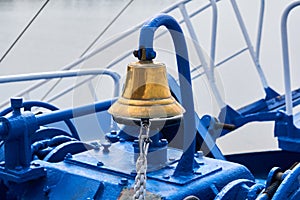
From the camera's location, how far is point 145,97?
155 centimetres

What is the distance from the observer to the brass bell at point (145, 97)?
59.8 inches

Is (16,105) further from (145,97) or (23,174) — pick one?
(145,97)

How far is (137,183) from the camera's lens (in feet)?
4.91

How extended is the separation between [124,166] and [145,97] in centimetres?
50

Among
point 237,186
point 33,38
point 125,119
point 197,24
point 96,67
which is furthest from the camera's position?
point 33,38

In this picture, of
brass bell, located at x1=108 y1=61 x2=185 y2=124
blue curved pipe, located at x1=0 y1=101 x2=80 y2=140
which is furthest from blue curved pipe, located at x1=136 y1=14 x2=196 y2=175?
blue curved pipe, located at x1=0 y1=101 x2=80 y2=140

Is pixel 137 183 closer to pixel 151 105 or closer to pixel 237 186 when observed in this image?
pixel 151 105

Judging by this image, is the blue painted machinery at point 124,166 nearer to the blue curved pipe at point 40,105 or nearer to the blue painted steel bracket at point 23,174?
the blue painted steel bracket at point 23,174

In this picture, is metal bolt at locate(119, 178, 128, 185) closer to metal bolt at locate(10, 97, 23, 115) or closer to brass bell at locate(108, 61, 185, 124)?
brass bell at locate(108, 61, 185, 124)

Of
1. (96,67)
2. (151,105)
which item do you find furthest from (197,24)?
(151,105)

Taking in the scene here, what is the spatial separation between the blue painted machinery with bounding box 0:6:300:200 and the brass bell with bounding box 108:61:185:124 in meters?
0.05

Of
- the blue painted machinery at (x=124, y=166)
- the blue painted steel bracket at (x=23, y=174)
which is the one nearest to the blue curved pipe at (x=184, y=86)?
the blue painted machinery at (x=124, y=166)

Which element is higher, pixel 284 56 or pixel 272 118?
pixel 284 56

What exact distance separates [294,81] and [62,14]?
10.1 meters
